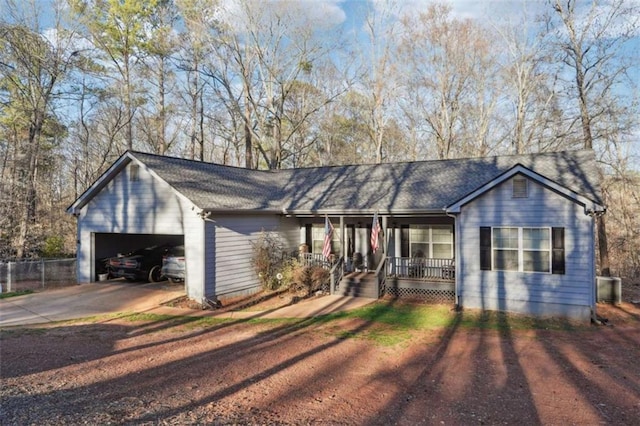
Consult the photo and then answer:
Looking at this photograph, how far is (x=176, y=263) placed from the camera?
14.8 meters

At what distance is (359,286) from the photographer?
14.3m

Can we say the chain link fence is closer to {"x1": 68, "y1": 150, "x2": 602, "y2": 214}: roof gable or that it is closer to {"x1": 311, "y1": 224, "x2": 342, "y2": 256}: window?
{"x1": 68, "y1": 150, "x2": 602, "y2": 214}: roof gable

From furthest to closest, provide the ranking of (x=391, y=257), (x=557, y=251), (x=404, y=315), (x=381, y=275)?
(x=391, y=257) → (x=381, y=275) → (x=404, y=315) → (x=557, y=251)

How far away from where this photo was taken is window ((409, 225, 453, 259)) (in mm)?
15008

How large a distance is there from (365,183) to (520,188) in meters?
6.75

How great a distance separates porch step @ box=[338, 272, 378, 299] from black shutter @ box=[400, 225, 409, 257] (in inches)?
67.2

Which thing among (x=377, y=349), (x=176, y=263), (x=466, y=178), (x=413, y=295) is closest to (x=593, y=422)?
(x=377, y=349)

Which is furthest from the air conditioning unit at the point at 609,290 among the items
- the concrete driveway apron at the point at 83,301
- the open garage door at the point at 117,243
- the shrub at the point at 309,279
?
the open garage door at the point at 117,243

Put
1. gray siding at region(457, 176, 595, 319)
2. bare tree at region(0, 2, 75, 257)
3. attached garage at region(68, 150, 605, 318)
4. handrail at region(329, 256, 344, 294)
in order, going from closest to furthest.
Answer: gray siding at region(457, 176, 595, 319), attached garage at region(68, 150, 605, 318), handrail at region(329, 256, 344, 294), bare tree at region(0, 2, 75, 257)

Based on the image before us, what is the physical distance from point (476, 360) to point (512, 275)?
4.91 m

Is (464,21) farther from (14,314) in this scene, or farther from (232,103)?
(14,314)

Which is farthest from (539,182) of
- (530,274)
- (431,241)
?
(431,241)

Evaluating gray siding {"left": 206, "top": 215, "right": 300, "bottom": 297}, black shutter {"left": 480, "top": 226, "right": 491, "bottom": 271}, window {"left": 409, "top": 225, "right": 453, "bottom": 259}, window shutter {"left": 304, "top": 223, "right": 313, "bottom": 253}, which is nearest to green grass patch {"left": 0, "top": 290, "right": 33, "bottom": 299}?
gray siding {"left": 206, "top": 215, "right": 300, "bottom": 297}

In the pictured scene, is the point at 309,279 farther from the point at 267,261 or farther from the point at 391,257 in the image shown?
the point at 391,257
